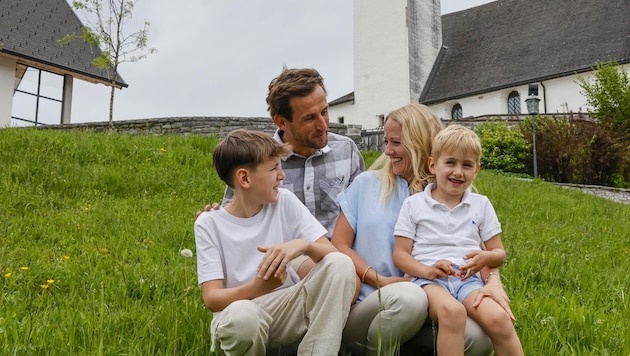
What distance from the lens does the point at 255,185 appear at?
2.21 m

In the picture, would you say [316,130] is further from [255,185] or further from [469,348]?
[469,348]

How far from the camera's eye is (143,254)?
14.2 feet

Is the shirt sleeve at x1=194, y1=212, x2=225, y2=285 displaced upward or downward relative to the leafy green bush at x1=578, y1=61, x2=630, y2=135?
downward

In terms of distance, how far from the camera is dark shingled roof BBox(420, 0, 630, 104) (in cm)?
2686

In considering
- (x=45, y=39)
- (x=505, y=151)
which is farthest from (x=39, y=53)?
(x=505, y=151)

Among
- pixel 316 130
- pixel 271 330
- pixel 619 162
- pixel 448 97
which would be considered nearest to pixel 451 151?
pixel 316 130

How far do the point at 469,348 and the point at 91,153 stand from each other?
7.23m

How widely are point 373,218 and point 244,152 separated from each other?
75 centimetres

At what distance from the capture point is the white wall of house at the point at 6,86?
1953cm

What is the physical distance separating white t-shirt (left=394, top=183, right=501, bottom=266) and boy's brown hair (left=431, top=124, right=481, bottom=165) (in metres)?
0.22

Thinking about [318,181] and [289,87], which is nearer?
[289,87]

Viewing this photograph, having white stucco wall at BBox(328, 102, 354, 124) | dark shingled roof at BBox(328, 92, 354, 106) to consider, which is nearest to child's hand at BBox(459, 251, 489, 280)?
white stucco wall at BBox(328, 102, 354, 124)

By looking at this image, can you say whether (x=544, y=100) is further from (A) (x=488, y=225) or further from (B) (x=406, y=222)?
(B) (x=406, y=222)

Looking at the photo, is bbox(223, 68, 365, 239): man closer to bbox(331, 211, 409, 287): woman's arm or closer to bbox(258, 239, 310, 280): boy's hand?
bbox(331, 211, 409, 287): woman's arm
